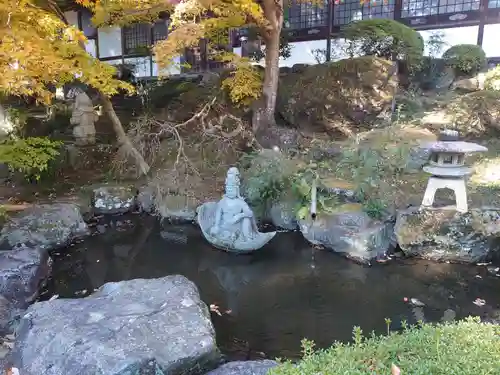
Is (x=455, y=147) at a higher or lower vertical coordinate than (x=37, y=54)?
lower

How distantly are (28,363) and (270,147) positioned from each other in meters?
9.36

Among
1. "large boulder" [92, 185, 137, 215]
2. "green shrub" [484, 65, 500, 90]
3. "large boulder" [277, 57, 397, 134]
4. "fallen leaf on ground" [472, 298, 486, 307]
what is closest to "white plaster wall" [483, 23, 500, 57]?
"green shrub" [484, 65, 500, 90]

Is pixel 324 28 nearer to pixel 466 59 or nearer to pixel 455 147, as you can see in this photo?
pixel 466 59

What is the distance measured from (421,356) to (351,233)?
5.28m

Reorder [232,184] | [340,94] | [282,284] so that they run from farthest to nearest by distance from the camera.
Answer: [340,94], [232,184], [282,284]

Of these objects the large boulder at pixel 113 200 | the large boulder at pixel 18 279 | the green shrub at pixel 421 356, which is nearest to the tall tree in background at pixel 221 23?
the large boulder at pixel 113 200

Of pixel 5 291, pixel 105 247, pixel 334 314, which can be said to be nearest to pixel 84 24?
pixel 105 247

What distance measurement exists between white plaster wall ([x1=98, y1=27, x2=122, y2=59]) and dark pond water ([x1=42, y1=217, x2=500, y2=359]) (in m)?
13.1

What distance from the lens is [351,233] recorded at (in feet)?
27.3

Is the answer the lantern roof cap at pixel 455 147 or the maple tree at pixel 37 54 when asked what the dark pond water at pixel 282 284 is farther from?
the maple tree at pixel 37 54

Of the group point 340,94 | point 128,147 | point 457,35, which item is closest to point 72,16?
point 128,147

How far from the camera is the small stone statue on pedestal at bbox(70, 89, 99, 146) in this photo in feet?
46.9

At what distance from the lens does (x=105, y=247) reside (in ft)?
30.8

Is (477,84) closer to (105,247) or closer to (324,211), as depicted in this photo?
(324,211)
